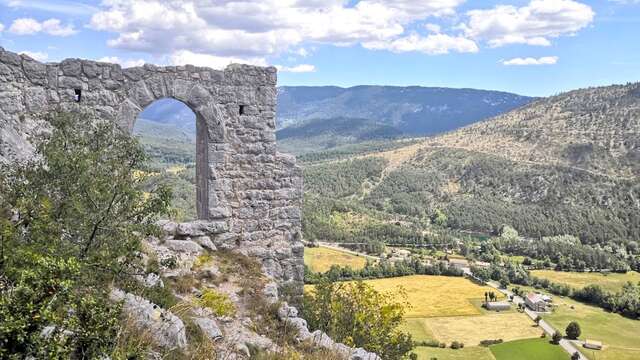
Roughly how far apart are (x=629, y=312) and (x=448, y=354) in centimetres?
2532

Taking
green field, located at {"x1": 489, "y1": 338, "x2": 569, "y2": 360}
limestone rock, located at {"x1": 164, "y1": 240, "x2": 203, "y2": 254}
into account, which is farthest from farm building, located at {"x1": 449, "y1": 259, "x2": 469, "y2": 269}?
limestone rock, located at {"x1": 164, "y1": 240, "x2": 203, "y2": 254}

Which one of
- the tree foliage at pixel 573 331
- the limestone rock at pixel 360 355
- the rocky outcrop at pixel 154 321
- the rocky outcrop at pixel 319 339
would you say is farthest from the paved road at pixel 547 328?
the rocky outcrop at pixel 154 321

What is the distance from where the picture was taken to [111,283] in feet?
22.0

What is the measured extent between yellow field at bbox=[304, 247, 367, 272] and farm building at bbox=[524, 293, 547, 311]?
19.0m

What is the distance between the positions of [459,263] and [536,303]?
53.6ft

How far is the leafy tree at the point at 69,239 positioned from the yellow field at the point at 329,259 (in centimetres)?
5521

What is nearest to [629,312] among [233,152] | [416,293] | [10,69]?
[416,293]

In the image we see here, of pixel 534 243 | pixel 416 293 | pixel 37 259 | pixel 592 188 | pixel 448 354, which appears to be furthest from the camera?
pixel 592 188

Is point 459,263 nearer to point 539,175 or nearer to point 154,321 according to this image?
point 539,175

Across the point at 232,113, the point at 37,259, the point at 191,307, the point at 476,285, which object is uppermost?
the point at 232,113

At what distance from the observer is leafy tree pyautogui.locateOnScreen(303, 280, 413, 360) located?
11.7 m

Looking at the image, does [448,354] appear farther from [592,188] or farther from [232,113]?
[592,188]

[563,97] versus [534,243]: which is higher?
[563,97]

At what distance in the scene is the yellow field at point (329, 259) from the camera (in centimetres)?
6438
